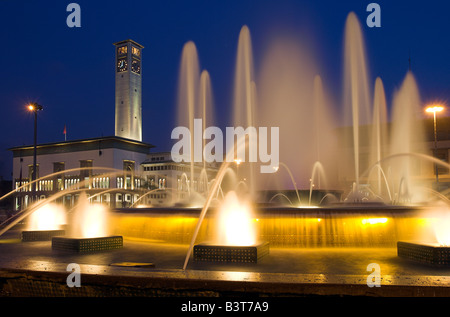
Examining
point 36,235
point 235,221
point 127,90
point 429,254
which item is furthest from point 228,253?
point 127,90

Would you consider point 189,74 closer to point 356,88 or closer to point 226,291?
point 356,88

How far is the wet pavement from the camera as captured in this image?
5605 millimetres

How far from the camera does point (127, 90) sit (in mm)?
95688

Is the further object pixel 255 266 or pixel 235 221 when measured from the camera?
pixel 235 221

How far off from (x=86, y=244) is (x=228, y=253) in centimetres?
418

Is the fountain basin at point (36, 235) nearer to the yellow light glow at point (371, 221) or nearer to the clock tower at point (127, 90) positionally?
the yellow light glow at point (371, 221)

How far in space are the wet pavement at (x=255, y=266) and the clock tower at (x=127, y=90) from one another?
86339 mm

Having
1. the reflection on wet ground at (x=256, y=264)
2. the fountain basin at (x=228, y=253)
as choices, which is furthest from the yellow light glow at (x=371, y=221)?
the fountain basin at (x=228, y=253)

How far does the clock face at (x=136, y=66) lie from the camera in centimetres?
9656

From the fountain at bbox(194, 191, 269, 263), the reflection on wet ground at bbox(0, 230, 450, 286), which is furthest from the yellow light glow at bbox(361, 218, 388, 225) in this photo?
the fountain at bbox(194, 191, 269, 263)

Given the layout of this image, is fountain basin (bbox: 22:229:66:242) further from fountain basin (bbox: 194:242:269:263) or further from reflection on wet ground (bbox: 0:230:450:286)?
fountain basin (bbox: 194:242:269:263)

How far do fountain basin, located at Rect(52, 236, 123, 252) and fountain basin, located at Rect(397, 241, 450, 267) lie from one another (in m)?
7.49

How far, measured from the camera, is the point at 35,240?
1290cm

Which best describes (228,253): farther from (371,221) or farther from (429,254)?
(371,221)
